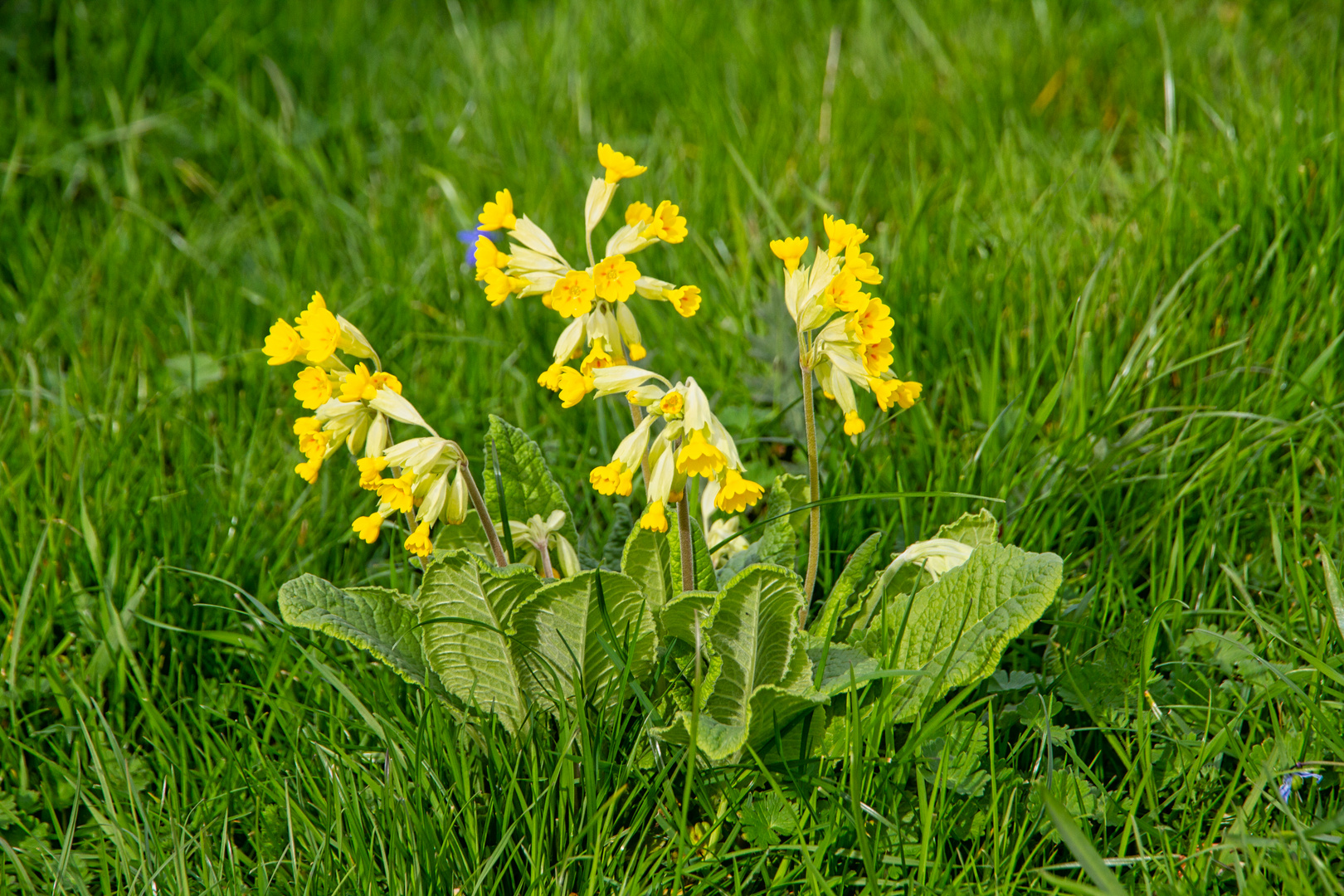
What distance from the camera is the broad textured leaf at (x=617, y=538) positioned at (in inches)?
80.0

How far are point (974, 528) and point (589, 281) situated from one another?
2.69 feet

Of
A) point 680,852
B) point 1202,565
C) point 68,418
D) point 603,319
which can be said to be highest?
point 603,319

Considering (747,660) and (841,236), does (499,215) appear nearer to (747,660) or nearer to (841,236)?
(841,236)

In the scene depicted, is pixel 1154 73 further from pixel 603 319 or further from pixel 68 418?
pixel 68 418

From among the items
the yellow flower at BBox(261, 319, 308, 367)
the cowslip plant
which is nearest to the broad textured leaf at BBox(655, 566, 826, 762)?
→ the cowslip plant

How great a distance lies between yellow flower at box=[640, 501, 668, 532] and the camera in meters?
1.54

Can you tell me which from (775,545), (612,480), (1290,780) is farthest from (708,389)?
(1290,780)

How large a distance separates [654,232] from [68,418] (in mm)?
1672

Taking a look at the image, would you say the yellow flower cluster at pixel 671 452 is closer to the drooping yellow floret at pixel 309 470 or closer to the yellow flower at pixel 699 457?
the yellow flower at pixel 699 457

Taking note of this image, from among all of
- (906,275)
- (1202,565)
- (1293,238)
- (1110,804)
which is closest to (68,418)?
(906,275)

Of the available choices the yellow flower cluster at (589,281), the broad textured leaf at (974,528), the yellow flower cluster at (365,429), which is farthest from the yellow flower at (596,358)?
the broad textured leaf at (974,528)

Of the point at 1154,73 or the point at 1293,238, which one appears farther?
the point at 1154,73

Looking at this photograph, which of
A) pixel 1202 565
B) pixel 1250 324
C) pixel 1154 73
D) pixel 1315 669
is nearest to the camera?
pixel 1315 669

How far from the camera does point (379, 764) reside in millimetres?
1872
